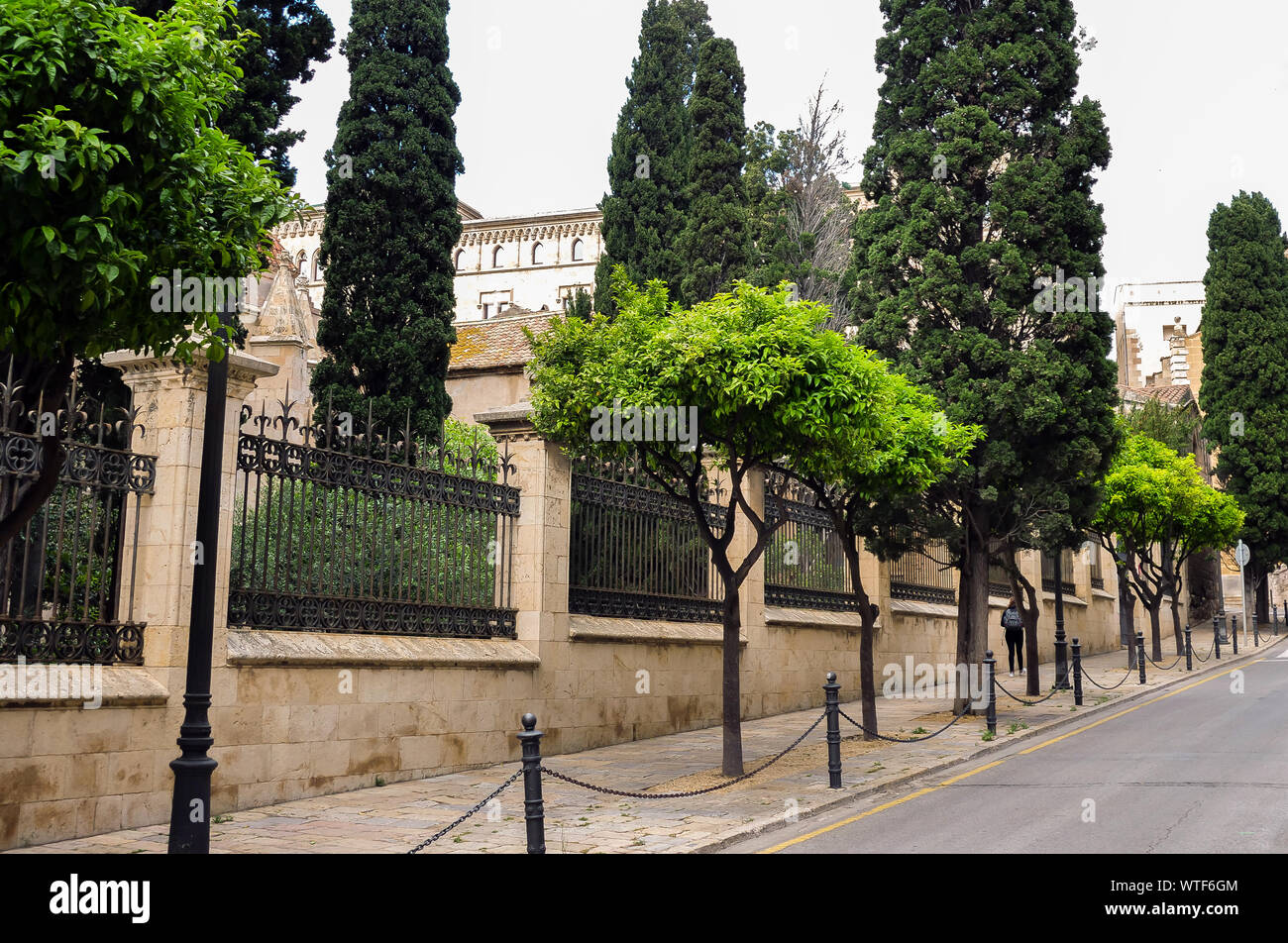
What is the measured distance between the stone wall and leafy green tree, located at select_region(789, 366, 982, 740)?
8.04 ft

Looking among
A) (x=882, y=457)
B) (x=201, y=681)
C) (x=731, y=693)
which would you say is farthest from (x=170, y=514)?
(x=882, y=457)

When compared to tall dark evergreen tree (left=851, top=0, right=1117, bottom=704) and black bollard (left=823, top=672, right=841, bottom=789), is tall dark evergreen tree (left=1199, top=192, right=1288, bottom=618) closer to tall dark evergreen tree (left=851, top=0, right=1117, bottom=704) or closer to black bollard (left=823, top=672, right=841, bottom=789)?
tall dark evergreen tree (left=851, top=0, right=1117, bottom=704)

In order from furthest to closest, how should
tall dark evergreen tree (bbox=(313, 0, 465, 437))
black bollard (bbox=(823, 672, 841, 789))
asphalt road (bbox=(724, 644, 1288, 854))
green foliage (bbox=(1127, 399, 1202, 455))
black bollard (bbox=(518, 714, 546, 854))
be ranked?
green foliage (bbox=(1127, 399, 1202, 455)), tall dark evergreen tree (bbox=(313, 0, 465, 437)), black bollard (bbox=(823, 672, 841, 789)), asphalt road (bbox=(724, 644, 1288, 854)), black bollard (bbox=(518, 714, 546, 854))

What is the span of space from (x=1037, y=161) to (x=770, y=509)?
6962 millimetres

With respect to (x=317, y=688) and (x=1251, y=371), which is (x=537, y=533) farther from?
(x=1251, y=371)

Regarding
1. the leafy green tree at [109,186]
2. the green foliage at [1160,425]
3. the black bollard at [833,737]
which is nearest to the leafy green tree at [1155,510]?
the green foliage at [1160,425]

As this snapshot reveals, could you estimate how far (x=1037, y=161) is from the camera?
60.5 feet

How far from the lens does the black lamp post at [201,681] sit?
702 cm

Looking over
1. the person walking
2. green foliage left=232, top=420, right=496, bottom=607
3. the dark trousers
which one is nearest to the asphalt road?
green foliage left=232, top=420, right=496, bottom=607

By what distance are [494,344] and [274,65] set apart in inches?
623

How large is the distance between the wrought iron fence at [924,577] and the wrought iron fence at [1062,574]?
223 inches

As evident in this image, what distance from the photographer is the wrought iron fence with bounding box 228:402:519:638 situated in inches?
422
